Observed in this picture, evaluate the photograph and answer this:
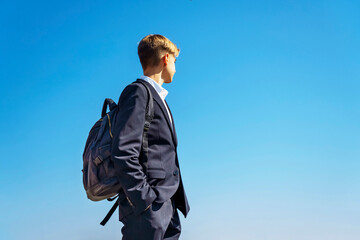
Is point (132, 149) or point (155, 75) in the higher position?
point (155, 75)

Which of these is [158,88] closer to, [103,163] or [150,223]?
[103,163]

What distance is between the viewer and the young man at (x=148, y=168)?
3.07m

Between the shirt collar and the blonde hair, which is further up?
the blonde hair

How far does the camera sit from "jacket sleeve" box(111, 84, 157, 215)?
9.97 ft

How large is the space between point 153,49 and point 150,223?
183 centimetres

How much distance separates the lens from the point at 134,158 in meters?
3.15

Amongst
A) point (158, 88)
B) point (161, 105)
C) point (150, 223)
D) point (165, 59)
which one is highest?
point (165, 59)

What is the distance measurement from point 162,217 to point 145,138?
2.37 feet

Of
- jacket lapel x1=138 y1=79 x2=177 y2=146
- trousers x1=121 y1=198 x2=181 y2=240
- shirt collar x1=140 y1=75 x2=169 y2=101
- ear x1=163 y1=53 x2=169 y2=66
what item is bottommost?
trousers x1=121 y1=198 x2=181 y2=240

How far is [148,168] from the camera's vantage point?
10.7ft

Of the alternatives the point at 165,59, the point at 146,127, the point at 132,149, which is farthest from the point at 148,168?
the point at 165,59

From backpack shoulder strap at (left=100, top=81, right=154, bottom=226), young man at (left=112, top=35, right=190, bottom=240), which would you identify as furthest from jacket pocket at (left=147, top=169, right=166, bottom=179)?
backpack shoulder strap at (left=100, top=81, right=154, bottom=226)

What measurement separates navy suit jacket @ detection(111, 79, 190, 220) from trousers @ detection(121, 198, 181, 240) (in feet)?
0.21

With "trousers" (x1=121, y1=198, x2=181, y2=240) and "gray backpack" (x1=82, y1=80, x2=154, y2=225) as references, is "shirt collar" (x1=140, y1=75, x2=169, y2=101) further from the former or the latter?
"trousers" (x1=121, y1=198, x2=181, y2=240)
